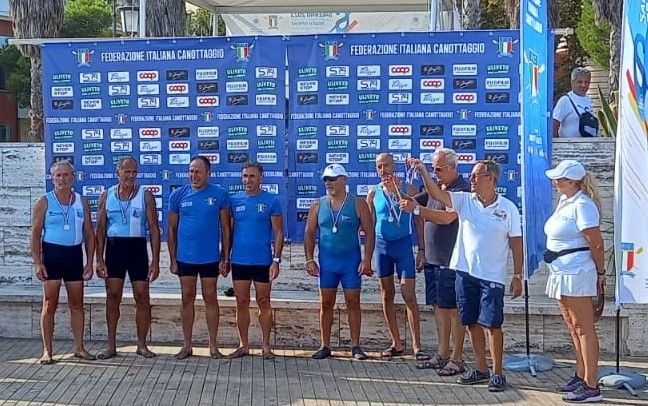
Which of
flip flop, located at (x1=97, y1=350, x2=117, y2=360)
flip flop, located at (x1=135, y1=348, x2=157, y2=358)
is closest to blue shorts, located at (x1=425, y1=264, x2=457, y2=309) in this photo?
flip flop, located at (x1=135, y1=348, x2=157, y2=358)

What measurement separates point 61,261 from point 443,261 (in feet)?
11.4

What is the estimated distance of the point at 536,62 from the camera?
25.5 ft

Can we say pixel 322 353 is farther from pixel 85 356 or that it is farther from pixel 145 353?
pixel 85 356

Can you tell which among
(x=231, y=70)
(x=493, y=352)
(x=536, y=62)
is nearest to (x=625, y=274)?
(x=493, y=352)

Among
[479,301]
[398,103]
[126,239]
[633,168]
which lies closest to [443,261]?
[479,301]

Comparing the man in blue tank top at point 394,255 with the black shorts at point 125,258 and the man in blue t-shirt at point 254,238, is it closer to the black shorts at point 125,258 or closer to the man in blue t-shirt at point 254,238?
the man in blue t-shirt at point 254,238

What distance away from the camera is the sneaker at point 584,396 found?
6938 millimetres

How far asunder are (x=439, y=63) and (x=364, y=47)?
776 mm

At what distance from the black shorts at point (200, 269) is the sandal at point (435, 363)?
81.5 inches

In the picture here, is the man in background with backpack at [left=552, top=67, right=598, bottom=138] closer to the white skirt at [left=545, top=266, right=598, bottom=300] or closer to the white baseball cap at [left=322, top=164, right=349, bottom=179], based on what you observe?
the white baseball cap at [left=322, top=164, right=349, bottom=179]

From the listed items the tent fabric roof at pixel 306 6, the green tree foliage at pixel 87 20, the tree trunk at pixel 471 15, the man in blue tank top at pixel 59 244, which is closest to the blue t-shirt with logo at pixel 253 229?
the man in blue tank top at pixel 59 244

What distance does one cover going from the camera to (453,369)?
7.80m

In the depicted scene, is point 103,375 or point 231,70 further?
point 231,70

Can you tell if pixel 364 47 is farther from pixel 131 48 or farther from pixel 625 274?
pixel 625 274
